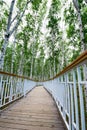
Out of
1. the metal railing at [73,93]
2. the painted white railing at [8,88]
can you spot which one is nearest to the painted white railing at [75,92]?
the metal railing at [73,93]

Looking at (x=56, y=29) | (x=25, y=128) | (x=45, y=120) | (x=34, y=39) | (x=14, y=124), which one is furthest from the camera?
(x=34, y=39)

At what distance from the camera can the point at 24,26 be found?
14.1 meters

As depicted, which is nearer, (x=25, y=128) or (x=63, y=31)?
(x=25, y=128)

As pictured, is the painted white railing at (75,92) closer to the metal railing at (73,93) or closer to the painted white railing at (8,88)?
the metal railing at (73,93)

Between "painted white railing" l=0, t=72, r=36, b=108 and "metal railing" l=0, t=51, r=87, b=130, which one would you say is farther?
"painted white railing" l=0, t=72, r=36, b=108

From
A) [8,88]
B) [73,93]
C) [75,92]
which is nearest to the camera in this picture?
[75,92]

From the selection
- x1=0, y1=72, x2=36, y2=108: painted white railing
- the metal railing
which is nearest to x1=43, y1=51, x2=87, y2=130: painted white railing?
the metal railing

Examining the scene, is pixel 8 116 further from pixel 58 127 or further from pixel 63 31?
pixel 63 31

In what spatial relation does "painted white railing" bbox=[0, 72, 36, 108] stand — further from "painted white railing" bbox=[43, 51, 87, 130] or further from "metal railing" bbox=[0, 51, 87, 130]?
"painted white railing" bbox=[43, 51, 87, 130]

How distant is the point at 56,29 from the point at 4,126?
41.9 ft

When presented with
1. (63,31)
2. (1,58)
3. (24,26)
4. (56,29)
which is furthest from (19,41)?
(1,58)

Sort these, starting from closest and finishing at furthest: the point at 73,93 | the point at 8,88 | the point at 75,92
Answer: the point at 75,92, the point at 73,93, the point at 8,88

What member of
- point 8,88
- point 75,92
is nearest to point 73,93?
point 75,92

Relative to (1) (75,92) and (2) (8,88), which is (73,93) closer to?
(1) (75,92)
